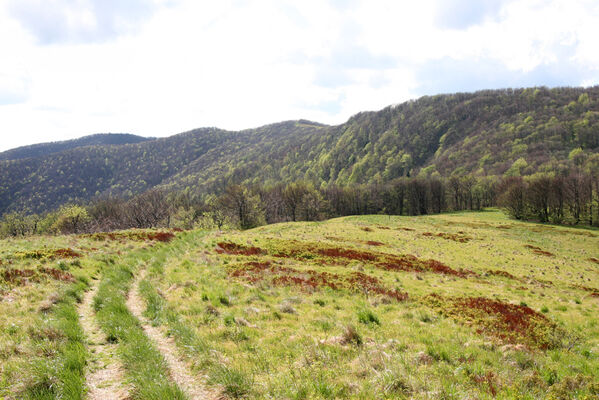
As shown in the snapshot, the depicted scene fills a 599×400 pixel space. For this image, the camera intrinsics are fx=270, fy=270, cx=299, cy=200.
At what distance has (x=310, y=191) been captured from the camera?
10994 cm

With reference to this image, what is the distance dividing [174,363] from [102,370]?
5.56 ft

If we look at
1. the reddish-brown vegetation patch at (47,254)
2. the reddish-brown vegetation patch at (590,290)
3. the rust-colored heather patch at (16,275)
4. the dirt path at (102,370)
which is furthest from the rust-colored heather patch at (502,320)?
the reddish-brown vegetation patch at (47,254)

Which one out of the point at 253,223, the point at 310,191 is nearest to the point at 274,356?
the point at 253,223

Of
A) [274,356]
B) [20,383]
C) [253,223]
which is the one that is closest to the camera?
[20,383]

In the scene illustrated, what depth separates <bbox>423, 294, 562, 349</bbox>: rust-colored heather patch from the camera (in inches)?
384

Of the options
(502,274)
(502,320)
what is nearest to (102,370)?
(502,320)

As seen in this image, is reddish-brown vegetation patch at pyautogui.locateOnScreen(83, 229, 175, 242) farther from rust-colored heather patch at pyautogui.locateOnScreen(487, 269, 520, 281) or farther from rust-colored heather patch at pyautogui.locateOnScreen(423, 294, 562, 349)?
rust-colored heather patch at pyautogui.locateOnScreen(487, 269, 520, 281)

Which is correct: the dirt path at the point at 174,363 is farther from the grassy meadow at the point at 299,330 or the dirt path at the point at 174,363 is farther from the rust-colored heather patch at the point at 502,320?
the rust-colored heather patch at the point at 502,320

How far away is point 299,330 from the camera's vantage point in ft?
30.7

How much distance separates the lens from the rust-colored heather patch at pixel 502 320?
384 inches

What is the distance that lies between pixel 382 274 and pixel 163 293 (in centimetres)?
1588

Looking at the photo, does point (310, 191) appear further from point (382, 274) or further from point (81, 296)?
point (81, 296)

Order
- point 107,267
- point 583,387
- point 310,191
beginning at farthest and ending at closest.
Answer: point 310,191
point 107,267
point 583,387

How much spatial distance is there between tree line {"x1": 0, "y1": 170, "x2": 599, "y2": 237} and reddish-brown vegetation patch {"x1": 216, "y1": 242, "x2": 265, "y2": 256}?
170 ft
